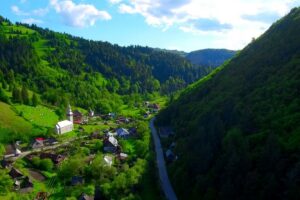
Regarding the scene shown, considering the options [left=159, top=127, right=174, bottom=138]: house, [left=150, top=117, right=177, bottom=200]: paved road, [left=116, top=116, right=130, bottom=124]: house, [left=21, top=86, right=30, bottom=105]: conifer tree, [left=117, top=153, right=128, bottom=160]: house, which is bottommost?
[left=116, top=116, right=130, bottom=124]: house

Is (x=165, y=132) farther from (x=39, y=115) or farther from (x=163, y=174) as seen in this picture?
(x=39, y=115)

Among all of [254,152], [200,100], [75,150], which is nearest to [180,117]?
[200,100]

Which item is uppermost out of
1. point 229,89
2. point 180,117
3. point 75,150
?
point 229,89

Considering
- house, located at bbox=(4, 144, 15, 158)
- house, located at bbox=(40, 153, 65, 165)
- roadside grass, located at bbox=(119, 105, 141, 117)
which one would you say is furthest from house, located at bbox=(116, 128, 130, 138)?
roadside grass, located at bbox=(119, 105, 141, 117)

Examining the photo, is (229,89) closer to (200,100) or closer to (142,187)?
(200,100)

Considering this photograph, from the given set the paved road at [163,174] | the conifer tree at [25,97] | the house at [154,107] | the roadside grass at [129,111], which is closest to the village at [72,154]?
the paved road at [163,174]

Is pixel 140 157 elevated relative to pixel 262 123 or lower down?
lower down

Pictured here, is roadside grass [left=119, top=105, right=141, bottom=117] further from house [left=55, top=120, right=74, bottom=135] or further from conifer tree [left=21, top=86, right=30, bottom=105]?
conifer tree [left=21, top=86, right=30, bottom=105]
